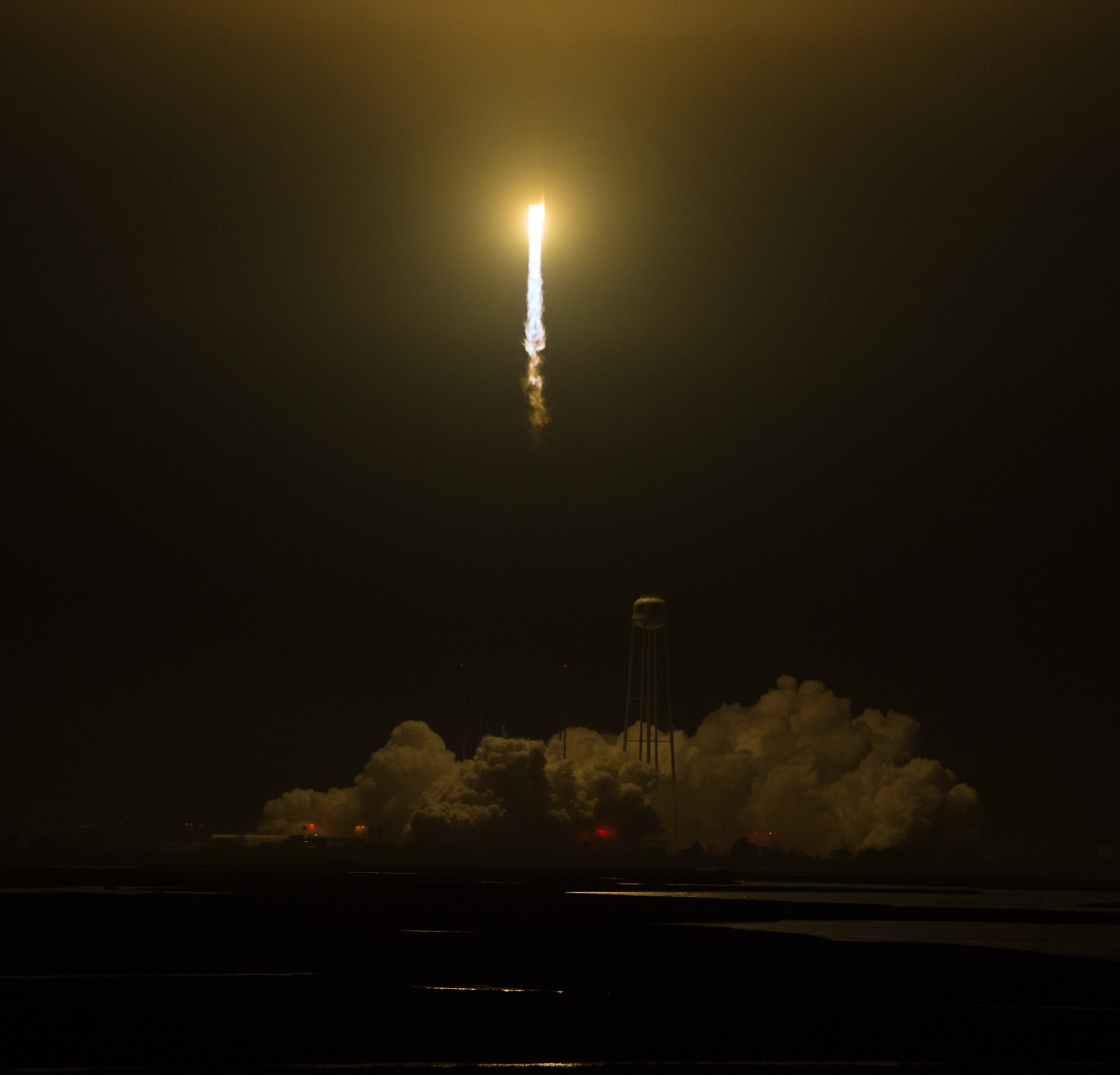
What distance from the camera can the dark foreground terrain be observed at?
32.2m

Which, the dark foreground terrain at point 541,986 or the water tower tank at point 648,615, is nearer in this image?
the dark foreground terrain at point 541,986

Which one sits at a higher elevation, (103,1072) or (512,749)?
(512,749)

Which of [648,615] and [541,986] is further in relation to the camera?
[648,615]

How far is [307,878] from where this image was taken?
136 metres

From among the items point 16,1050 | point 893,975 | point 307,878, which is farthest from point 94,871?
point 16,1050

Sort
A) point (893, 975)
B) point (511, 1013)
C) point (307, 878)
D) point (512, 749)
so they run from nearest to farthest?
point (511, 1013) < point (893, 975) < point (307, 878) < point (512, 749)

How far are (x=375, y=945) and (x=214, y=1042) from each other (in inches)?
1049

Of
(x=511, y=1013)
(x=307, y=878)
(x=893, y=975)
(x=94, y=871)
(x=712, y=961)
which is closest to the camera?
(x=511, y=1013)

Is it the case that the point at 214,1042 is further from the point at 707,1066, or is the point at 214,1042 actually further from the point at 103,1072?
the point at 707,1066

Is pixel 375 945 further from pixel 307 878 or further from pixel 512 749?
pixel 512 749

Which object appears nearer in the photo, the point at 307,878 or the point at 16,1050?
the point at 16,1050

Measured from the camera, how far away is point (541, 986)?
4475cm

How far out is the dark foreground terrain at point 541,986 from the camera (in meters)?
32.2

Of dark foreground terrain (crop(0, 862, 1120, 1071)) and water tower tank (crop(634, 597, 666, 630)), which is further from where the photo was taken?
water tower tank (crop(634, 597, 666, 630))
